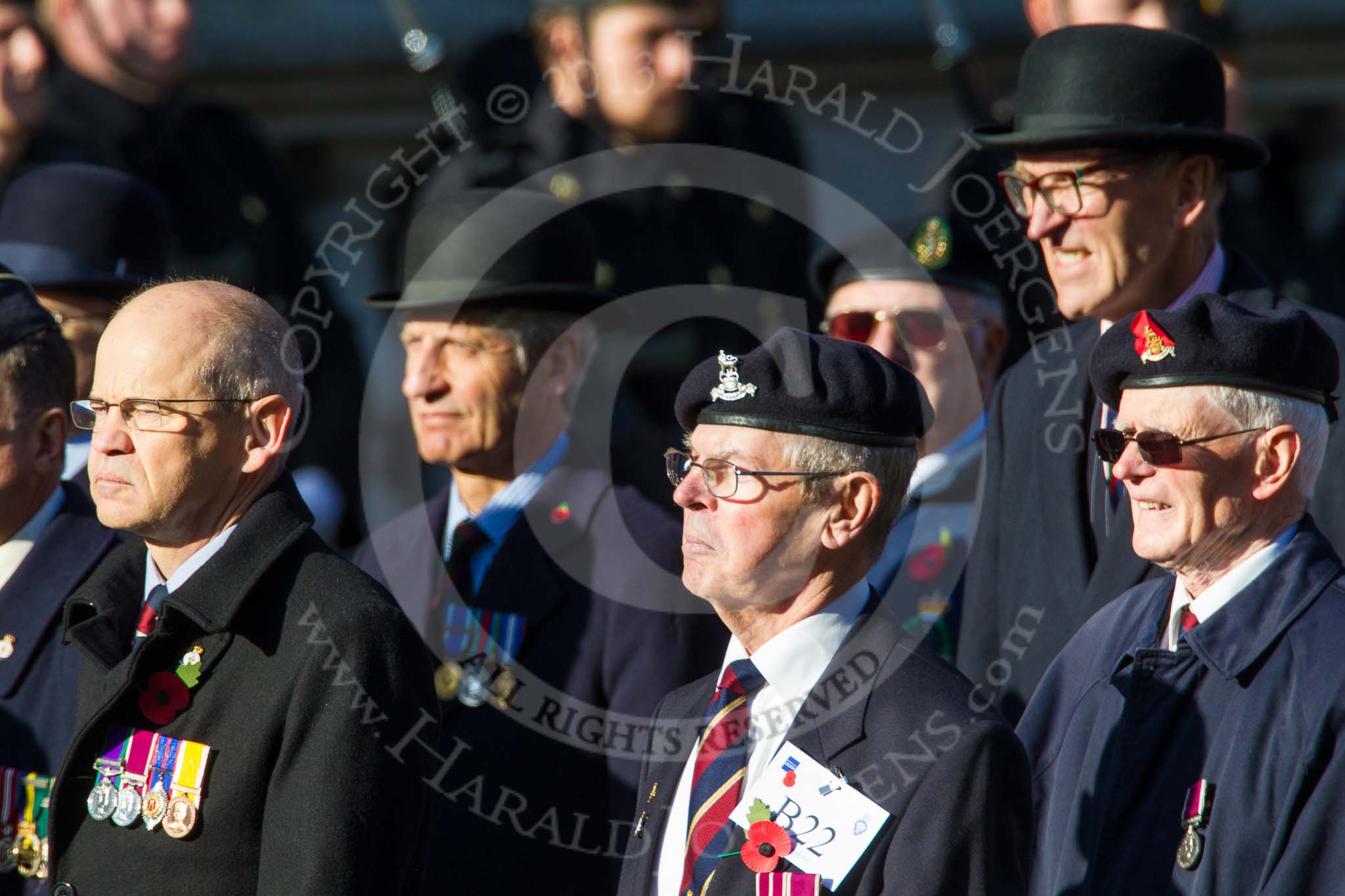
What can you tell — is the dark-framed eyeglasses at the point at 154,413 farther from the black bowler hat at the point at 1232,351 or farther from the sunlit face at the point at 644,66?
the sunlit face at the point at 644,66

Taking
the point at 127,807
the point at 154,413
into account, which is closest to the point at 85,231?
the point at 154,413

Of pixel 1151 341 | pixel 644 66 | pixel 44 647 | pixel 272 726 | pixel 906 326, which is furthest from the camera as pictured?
pixel 644 66

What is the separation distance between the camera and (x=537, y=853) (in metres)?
4.07

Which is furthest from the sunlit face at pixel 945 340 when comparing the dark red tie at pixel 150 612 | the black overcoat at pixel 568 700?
the dark red tie at pixel 150 612

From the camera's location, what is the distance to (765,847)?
3.15 m

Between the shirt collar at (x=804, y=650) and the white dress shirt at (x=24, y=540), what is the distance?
1.73 meters

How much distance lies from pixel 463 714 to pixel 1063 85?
81.4 inches

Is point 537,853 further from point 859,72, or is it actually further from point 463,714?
point 859,72

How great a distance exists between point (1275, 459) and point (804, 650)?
3.12 ft

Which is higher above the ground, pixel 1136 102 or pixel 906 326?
pixel 1136 102

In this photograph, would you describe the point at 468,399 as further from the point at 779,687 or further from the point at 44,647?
the point at 779,687

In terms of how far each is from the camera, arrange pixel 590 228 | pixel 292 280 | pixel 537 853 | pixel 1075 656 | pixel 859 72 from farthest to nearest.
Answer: pixel 859 72, pixel 292 280, pixel 590 228, pixel 537 853, pixel 1075 656

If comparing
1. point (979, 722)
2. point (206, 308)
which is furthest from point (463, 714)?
point (979, 722)

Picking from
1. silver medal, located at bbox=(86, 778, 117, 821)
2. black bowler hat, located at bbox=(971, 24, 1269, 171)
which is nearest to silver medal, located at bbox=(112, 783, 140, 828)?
silver medal, located at bbox=(86, 778, 117, 821)
